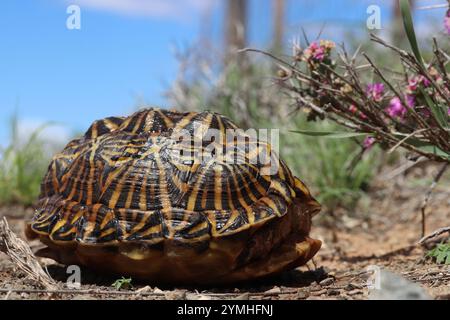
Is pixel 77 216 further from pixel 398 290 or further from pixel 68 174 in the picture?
pixel 398 290

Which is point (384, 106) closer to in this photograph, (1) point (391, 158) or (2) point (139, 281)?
(2) point (139, 281)

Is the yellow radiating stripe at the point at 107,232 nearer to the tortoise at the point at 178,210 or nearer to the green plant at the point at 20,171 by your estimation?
the tortoise at the point at 178,210

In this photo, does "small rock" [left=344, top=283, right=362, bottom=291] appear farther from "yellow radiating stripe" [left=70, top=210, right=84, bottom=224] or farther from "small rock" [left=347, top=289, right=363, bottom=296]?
"yellow radiating stripe" [left=70, top=210, right=84, bottom=224]

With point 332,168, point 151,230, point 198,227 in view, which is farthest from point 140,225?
point 332,168

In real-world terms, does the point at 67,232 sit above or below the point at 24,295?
above
